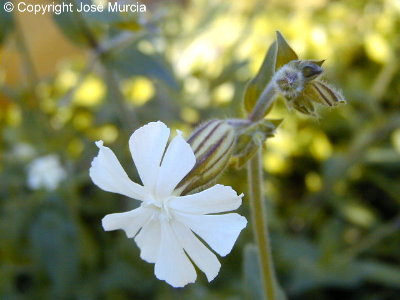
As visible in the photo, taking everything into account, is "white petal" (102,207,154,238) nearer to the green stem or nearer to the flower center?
the flower center

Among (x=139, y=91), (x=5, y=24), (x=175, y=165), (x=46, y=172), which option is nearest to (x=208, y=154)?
(x=175, y=165)

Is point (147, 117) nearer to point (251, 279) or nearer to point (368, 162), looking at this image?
point (368, 162)

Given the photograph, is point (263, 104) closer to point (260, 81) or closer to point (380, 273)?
point (260, 81)

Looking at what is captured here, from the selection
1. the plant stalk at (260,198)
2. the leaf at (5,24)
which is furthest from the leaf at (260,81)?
the leaf at (5,24)

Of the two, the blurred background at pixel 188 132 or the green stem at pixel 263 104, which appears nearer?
the green stem at pixel 263 104

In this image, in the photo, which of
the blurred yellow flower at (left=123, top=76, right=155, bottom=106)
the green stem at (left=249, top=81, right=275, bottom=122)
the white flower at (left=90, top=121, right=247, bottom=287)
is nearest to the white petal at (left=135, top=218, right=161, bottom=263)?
the white flower at (left=90, top=121, right=247, bottom=287)

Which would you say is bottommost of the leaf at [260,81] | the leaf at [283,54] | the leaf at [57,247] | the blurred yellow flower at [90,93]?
the leaf at [283,54]

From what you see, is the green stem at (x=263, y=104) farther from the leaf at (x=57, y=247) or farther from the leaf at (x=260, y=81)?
the leaf at (x=57, y=247)
